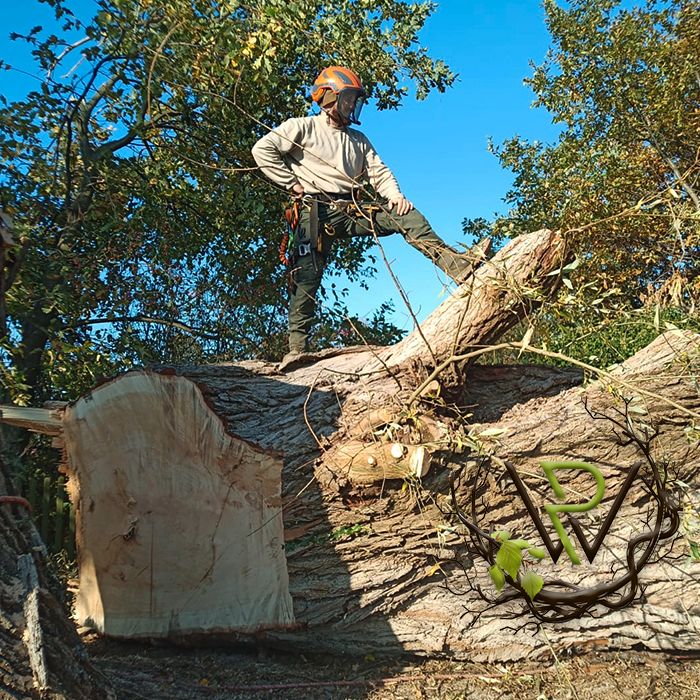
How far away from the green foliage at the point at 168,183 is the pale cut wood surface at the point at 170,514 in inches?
58.2

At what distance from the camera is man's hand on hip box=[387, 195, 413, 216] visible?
14.1ft

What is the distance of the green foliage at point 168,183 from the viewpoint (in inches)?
189

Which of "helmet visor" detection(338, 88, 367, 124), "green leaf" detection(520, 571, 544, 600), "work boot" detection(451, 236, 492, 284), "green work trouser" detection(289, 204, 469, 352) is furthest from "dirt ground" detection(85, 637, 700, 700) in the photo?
"helmet visor" detection(338, 88, 367, 124)

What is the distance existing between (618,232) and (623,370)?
8146 mm

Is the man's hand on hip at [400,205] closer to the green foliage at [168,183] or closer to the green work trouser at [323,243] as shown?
the green work trouser at [323,243]

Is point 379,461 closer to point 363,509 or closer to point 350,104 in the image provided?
point 363,509

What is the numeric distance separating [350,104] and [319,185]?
2.04ft

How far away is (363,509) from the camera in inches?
118

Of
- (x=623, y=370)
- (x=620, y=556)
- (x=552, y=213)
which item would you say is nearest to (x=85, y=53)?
(x=623, y=370)

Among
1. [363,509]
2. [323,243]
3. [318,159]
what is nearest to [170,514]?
[363,509]

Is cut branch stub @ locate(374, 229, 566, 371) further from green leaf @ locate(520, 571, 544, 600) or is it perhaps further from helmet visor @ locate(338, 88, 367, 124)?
helmet visor @ locate(338, 88, 367, 124)

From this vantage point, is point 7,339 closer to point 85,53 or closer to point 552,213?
point 85,53

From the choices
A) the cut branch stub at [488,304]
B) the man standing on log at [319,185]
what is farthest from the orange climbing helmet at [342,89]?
the cut branch stub at [488,304]

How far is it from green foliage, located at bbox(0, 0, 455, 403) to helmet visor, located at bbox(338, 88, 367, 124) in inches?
30.5
